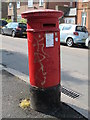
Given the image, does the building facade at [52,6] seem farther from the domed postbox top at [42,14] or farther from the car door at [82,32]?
the domed postbox top at [42,14]

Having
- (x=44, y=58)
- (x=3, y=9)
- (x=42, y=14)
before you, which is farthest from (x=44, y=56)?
(x=3, y=9)

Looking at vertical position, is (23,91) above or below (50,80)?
→ below

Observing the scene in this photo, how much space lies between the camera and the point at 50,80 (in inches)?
126

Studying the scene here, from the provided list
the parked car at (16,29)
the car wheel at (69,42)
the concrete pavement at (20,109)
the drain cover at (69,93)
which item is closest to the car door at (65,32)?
the car wheel at (69,42)

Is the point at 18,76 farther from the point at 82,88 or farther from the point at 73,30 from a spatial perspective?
the point at 73,30

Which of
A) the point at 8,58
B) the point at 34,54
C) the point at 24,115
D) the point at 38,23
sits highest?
the point at 38,23

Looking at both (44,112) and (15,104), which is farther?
(15,104)

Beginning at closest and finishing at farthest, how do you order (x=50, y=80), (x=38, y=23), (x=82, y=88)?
1. (x=38, y=23)
2. (x=50, y=80)
3. (x=82, y=88)

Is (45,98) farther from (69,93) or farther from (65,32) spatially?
(65,32)

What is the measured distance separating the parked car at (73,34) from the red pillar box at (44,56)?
9.16 metres

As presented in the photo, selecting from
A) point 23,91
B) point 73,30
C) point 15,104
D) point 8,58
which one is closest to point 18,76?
point 23,91

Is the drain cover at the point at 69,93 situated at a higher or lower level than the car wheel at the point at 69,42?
lower

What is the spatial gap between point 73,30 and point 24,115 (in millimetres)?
9855

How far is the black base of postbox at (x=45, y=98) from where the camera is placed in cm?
321
